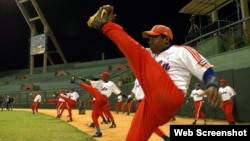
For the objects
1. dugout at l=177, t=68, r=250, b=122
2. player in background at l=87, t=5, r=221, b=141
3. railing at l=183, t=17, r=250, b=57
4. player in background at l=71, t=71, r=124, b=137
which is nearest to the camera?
player in background at l=87, t=5, r=221, b=141

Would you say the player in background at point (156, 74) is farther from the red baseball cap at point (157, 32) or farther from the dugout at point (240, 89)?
the dugout at point (240, 89)

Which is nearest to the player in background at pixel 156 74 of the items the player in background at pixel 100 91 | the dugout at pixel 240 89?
the player in background at pixel 100 91

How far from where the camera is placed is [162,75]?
3.77m

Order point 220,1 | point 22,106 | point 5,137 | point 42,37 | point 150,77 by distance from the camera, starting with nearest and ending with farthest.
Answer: point 150,77, point 5,137, point 220,1, point 22,106, point 42,37

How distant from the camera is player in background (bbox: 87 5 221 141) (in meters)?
3.73

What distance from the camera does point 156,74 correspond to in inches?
147

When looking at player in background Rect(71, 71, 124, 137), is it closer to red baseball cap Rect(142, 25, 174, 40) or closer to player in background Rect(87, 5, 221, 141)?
red baseball cap Rect(142, 25, 174, 40)

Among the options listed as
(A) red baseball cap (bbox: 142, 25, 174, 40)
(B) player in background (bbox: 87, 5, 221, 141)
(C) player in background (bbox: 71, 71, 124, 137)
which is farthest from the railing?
(B) player in background (bbox: 87, 5, 221, 141)

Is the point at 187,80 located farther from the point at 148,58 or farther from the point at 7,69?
the point at 7,69

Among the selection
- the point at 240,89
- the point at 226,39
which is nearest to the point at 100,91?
the point at 240,89

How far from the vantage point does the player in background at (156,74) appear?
3727mm

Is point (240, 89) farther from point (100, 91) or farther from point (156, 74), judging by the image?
point (156, 74)

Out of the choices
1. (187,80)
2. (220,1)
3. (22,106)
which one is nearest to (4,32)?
(22,106)

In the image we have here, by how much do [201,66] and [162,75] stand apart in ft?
1.69
